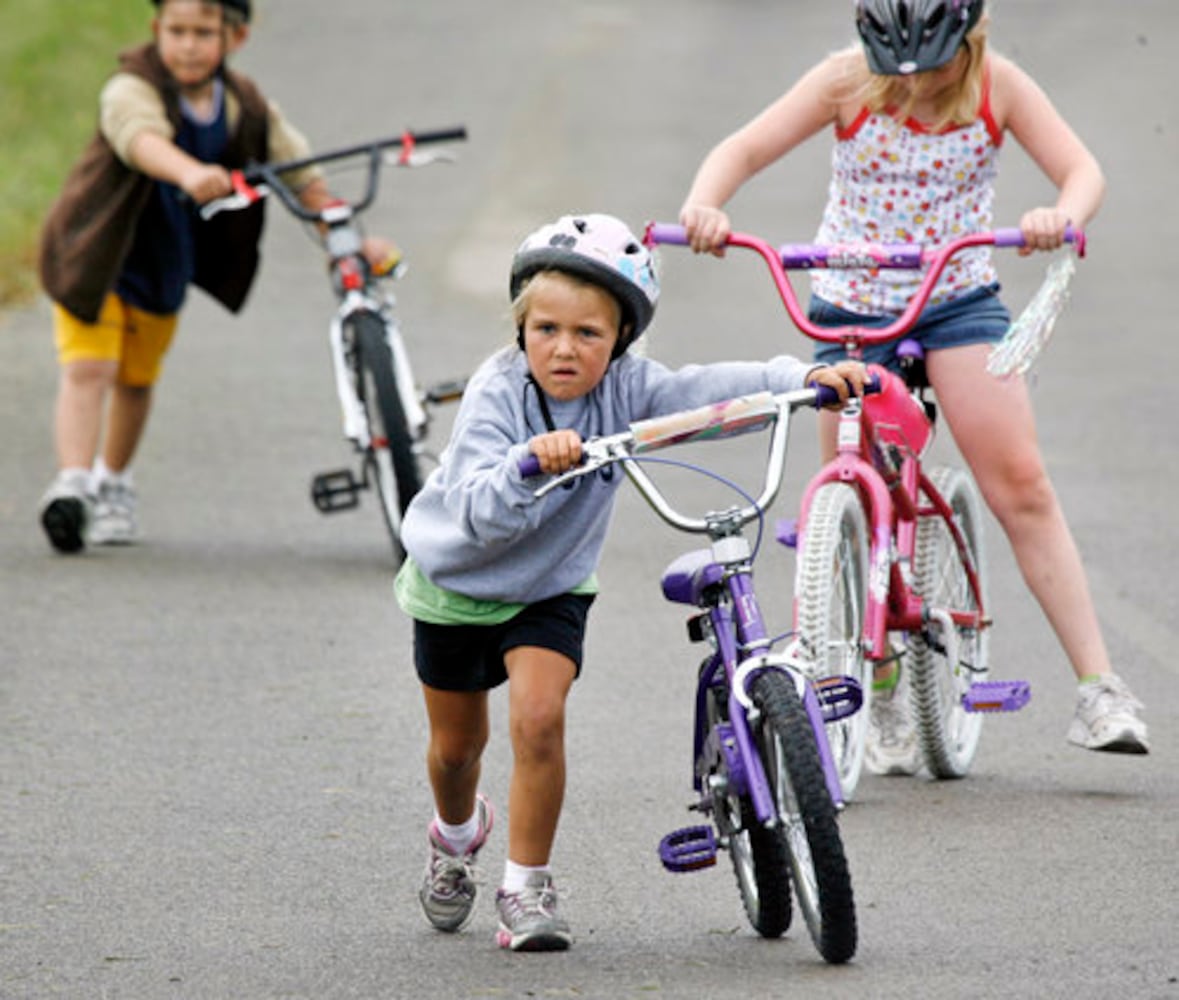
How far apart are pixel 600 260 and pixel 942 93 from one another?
1.84 m

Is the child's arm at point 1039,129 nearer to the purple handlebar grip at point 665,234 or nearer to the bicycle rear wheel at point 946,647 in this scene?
the bicycle rear wheel at point 946,647

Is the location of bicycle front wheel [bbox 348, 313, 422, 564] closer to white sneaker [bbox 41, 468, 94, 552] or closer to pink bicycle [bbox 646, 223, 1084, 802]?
white sneaker [bbox 41, 468, 94, 552]

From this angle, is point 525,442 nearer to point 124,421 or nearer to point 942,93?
point 942,93

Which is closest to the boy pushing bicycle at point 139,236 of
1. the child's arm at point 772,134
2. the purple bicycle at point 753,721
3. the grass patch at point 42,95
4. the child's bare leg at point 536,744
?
the child's arm at point 772,134

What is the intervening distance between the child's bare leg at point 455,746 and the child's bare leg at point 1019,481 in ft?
5.82

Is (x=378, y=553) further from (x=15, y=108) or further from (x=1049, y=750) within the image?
(x=15, y=108)

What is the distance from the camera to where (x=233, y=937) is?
5359 millimetres

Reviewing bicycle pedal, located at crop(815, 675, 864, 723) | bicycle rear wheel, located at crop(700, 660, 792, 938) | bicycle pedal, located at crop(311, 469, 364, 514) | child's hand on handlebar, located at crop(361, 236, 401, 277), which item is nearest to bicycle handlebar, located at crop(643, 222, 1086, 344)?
bicycle pedal, located at crop(815, 675, 864, 723)

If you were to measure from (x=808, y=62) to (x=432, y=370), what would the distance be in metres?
10.6

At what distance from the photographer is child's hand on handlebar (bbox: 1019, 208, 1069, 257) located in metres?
6.07

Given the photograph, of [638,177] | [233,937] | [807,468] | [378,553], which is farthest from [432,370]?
[233,937]

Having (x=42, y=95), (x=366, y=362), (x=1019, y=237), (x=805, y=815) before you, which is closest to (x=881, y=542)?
(x=1019, y=237)

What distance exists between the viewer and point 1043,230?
19.9ft

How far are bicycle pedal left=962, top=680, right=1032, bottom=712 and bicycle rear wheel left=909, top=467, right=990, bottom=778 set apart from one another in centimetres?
8
